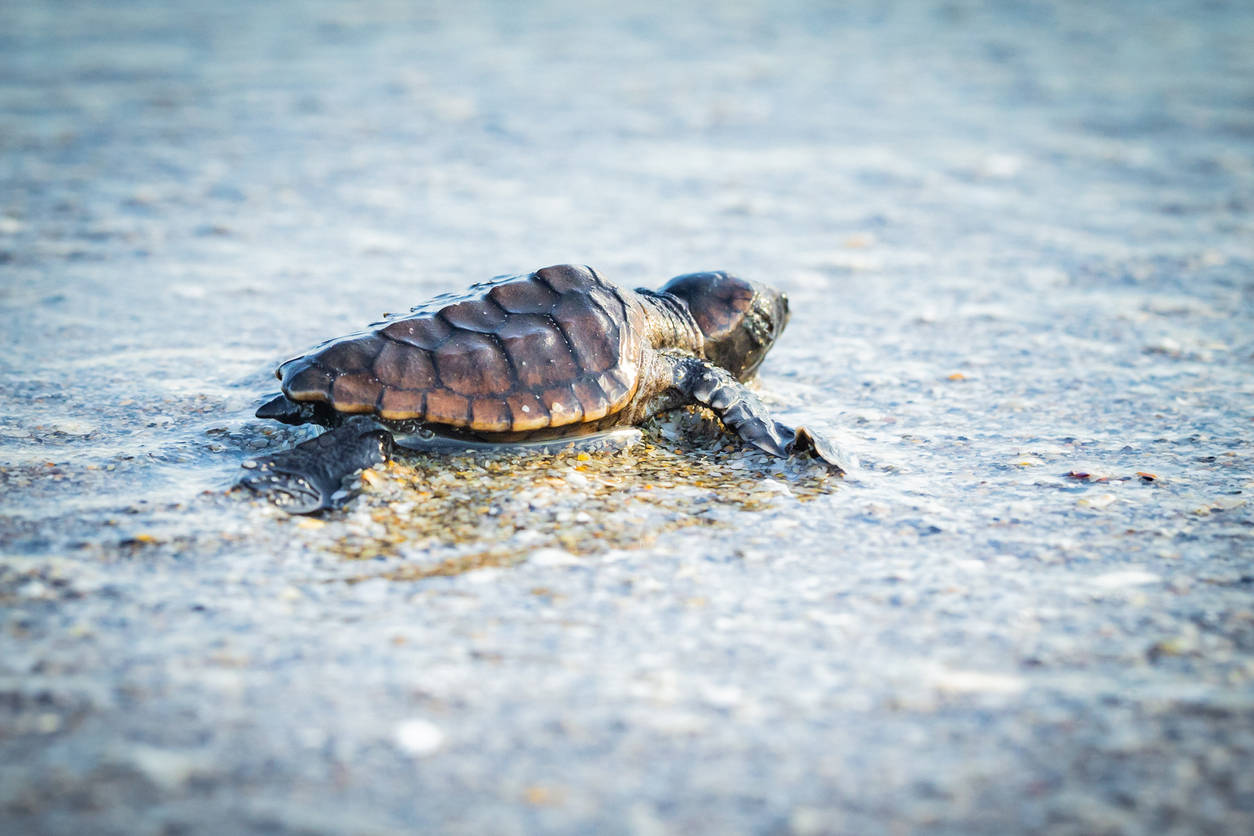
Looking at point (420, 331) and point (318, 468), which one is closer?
point (318, 468)

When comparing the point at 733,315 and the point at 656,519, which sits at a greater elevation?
the point at 733,315

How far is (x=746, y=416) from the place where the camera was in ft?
12.7

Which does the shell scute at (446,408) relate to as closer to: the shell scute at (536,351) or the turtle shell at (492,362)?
the turtle shell at (492,362)

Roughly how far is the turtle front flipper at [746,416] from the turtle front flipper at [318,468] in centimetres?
122

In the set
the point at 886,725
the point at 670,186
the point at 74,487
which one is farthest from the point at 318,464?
the point at 670,186

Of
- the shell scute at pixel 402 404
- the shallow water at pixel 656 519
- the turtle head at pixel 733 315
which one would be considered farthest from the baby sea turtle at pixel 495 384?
the turtle head at pixel 733 315

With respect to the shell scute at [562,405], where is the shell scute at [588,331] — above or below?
above

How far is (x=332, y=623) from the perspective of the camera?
8.88 ft

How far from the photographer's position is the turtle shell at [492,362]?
139 inches

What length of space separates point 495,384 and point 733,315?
4.45 feet

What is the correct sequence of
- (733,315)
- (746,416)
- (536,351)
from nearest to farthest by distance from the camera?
(536,351) < (746,416) < (733,315)

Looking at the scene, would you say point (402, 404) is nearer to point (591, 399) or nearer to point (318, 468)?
point (318, 468)

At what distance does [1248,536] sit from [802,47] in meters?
10.5

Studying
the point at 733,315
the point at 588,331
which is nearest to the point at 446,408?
the point at 588,331
